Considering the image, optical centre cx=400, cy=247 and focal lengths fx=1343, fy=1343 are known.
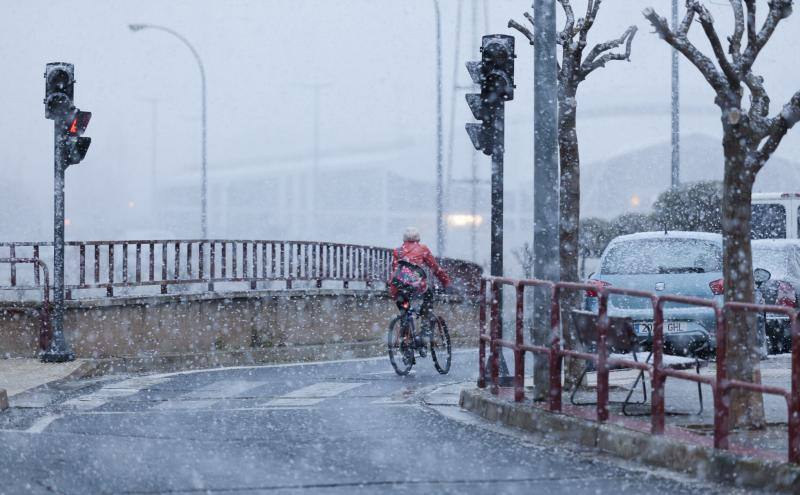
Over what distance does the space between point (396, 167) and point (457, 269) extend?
80.2 m

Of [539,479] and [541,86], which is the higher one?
[541,86]

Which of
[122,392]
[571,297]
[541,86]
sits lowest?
[122,392]

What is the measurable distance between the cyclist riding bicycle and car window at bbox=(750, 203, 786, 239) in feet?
40.0

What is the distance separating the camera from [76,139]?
16766 millimetres

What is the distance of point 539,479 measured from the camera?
8203 mm

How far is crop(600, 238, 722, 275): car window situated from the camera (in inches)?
612

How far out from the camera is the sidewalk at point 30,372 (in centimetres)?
1427

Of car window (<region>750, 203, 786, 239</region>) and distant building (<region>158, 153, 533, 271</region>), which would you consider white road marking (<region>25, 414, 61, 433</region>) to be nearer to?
car window (<region>750, 203, 786, 239</region>)

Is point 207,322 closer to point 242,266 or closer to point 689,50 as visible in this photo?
point 242,266

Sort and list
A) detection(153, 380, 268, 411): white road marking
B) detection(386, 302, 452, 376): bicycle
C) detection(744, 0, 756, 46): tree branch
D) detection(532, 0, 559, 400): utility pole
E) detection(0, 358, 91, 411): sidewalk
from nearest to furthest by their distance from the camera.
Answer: detection(744, 0, 756, 46): tree branch → detection(532, 0, 559, 400): utility pole → detection(153, 380, 268, 411): white road marking → detection(0, 358, 91, 411): sidewalk → detection(386, 302, 452, 376): bicycle

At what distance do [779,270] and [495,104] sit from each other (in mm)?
7117

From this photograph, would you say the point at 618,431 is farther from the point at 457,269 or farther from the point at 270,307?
the point at 457,269

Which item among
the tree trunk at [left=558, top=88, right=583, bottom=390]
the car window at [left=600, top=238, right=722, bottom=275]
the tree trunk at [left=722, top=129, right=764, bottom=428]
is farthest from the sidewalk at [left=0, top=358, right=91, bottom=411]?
the tree trunk at [left=722, top=129, right=764, bottom=428]

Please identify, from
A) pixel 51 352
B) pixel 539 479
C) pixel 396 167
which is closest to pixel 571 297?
pixel 539 479
